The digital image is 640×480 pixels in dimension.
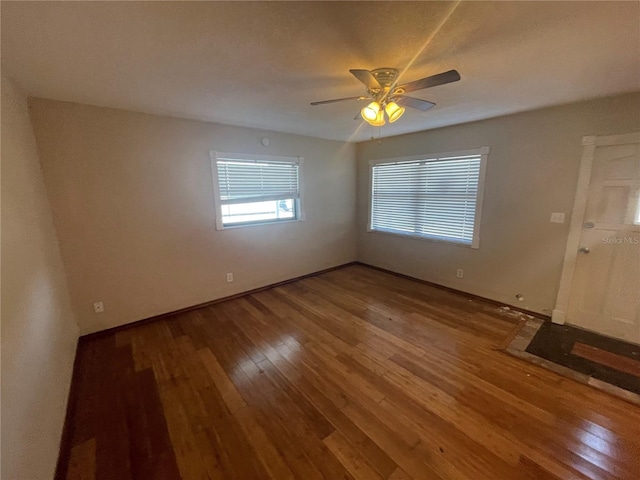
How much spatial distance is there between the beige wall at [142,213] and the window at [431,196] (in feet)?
5.40

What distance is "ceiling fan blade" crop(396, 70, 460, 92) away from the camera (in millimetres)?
1428

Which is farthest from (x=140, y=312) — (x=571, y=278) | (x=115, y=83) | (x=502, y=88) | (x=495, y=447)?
(x=571, y=278)

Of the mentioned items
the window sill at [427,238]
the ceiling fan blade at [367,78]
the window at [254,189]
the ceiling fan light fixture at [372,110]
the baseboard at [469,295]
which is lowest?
the baseboard at [469,295]

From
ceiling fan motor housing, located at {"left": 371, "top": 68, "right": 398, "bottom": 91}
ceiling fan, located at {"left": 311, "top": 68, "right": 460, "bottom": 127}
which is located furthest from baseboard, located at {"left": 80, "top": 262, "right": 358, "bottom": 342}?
ceiling fan motor housing, located at {"left": 371, "top": 68, "right": 398, "bottom": 91}

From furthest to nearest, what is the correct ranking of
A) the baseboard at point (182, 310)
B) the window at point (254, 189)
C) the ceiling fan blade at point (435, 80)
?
the window at point (254, 189) < the baseboard at point (182, 310) < the ceiling fan blade at point (435, 80)

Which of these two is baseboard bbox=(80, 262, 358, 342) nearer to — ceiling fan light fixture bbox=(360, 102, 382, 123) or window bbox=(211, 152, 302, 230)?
window bbox=(211, 152, 302, 230)

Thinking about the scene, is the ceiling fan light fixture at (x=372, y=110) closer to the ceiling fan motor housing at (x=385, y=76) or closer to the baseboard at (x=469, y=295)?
the ceiling fan motor housing at (x=385, y=76)

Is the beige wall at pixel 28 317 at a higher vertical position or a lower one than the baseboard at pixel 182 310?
higher

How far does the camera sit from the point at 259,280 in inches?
153

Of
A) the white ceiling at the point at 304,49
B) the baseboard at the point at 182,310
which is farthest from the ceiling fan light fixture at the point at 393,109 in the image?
the baseboard at the point at 182,310

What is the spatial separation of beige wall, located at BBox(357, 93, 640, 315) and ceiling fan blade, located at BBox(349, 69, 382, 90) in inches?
85.3

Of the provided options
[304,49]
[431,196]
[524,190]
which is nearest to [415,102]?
[304,49]

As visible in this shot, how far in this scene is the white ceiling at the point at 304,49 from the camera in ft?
3.91

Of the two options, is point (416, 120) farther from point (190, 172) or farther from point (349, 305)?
point (190, 172)
